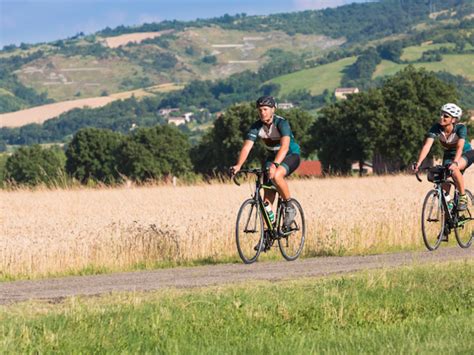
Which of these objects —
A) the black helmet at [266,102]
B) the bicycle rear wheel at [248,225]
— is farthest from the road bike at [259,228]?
the black helmet at [266,102]

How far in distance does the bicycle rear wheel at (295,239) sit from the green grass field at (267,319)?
346cm

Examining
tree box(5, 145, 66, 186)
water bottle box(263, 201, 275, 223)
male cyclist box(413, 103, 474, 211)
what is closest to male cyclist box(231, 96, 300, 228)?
water bottle box(263, 201, 275, 223)

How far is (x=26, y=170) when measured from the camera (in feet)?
426

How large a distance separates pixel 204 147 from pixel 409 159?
126 ft

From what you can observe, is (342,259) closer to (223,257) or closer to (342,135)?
(223,257)

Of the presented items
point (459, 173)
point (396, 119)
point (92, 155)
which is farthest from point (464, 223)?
point (92, 155)

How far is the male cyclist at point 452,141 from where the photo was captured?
15.2 meters

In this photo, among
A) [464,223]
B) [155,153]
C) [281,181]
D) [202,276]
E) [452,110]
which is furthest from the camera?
[155,153]

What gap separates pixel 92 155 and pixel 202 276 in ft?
395

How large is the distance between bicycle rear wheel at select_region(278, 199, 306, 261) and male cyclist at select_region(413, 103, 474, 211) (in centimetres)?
190

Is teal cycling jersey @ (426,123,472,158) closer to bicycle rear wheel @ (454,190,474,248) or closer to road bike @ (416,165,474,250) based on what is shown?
road bike @ (416,165,474,250)

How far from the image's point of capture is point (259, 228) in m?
14.4

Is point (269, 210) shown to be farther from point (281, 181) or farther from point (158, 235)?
point (158, 235)

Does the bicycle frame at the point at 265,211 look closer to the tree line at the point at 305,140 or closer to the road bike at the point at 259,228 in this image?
the road bike at the point at 259,228
